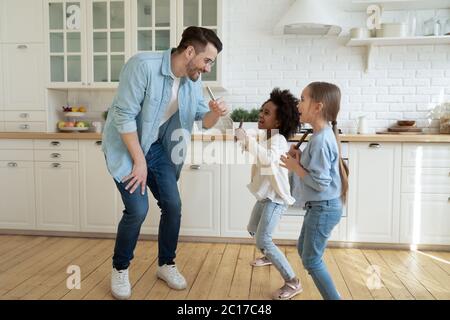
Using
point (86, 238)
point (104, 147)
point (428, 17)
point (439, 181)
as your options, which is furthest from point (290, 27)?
point (86, 238)

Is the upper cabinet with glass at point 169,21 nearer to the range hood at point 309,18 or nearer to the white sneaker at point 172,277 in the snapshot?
the range hood at point 309,18

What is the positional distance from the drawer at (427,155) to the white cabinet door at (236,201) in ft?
3.56

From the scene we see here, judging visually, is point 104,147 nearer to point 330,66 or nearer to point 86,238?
point 86,238

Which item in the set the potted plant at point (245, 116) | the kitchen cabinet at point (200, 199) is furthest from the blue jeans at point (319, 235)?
the potted plant at point (245, 116)

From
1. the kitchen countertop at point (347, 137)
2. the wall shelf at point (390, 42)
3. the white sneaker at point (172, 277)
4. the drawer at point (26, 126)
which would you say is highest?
the wall shelf at point (390, 42)

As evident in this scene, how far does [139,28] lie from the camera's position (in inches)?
133

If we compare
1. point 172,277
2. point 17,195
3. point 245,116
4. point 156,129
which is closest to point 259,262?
point 172,277

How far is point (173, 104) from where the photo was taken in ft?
6.99

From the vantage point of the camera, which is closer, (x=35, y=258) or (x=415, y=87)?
(x=35, y=258)

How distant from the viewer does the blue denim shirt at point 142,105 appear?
1951mm

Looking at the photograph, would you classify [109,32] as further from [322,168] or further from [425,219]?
[425,219]

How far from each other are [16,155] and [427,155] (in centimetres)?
298

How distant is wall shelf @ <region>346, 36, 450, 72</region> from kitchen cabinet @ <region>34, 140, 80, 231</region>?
2.29 meters

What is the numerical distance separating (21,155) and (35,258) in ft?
Result: 2.91
